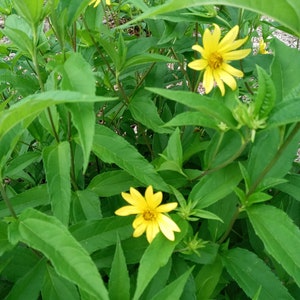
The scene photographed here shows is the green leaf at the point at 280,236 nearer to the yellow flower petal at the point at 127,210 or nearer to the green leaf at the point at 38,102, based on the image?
the yellow flower petal at the point at 127,210

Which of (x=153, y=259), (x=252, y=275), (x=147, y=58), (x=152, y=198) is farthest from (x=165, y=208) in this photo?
(x=147, y=58)

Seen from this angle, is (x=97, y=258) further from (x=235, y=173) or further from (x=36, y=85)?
(x=36, y=85)

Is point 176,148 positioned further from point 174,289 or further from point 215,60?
point 174,289

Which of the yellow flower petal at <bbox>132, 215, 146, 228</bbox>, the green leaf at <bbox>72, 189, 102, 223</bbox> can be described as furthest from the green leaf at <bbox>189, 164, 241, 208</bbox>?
the green leaf at <bbox>72, 189, 102, 223</bbox>

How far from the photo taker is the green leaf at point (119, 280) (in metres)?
0.83

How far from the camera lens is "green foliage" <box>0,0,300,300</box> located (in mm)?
702

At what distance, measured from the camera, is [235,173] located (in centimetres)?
98

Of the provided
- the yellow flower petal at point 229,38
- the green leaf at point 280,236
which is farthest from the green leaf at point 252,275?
the yellow flower petal at point 229,38

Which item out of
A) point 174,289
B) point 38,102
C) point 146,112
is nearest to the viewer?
point 38,102

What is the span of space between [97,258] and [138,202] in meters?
0.20

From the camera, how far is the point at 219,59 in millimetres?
981

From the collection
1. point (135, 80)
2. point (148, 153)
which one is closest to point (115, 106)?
point (135, 80)

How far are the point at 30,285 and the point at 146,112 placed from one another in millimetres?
516

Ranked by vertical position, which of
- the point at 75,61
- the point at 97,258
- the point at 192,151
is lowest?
the point at 97,258
